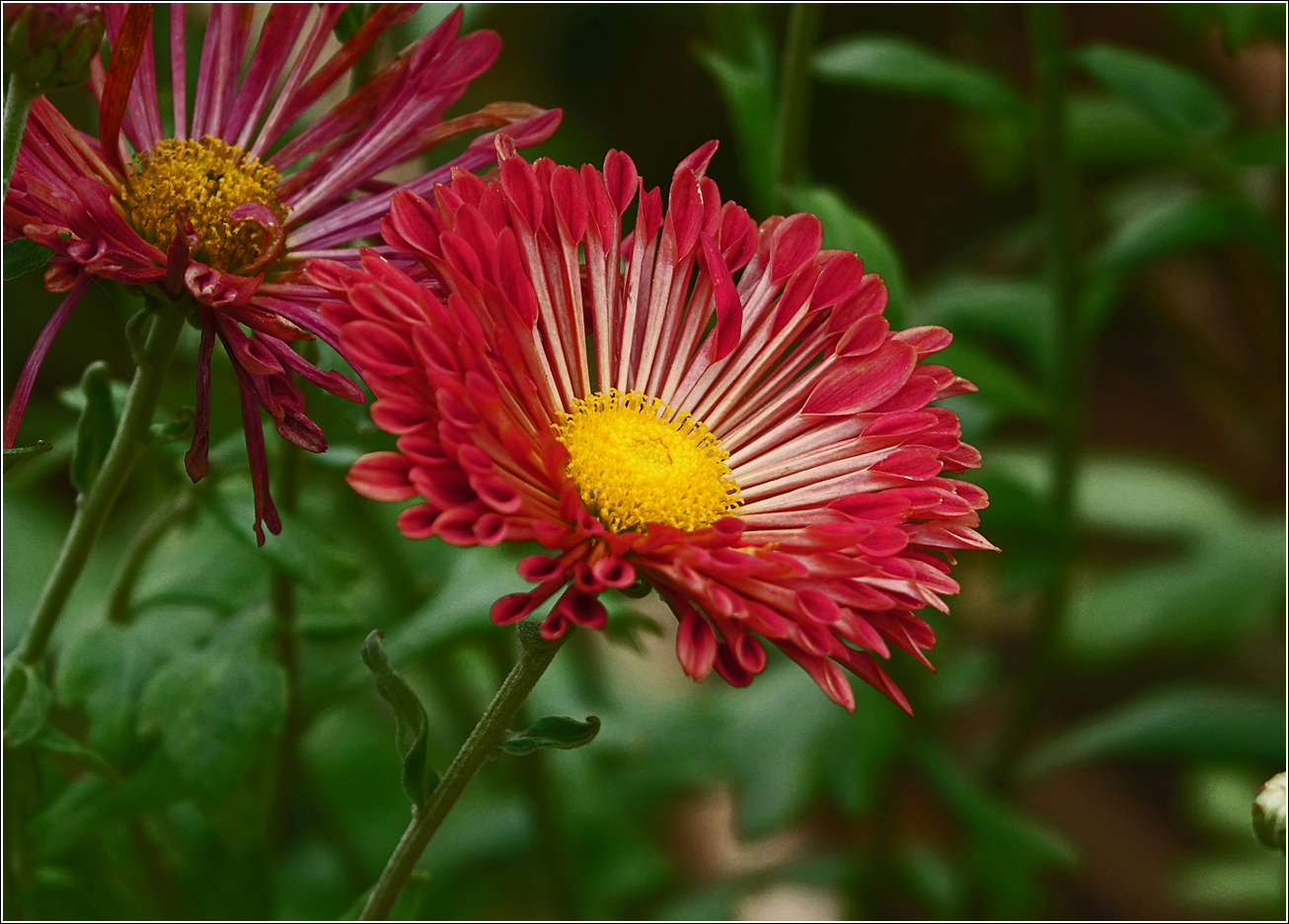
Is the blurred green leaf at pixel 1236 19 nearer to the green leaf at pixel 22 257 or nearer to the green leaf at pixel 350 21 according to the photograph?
the green leaf at pixel 350 21

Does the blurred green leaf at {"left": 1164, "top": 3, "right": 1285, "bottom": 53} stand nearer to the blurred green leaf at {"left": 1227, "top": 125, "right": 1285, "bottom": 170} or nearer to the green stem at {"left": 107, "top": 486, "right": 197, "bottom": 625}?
the blurred green leaf at {"left": 1227, "top": 125, "right": 1285, "bottom": 170}

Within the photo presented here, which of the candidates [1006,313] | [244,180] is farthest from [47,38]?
[1006,313]

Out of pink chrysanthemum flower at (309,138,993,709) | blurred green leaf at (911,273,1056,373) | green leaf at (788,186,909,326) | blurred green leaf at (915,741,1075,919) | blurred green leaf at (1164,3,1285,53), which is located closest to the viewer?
pink chrysanthemum flower at (309,138,993,709)

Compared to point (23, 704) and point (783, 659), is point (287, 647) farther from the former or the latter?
point (783, 659)

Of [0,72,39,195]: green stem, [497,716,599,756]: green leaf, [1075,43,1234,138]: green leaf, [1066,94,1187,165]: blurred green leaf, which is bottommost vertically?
[497,716,599,756]: green leaf

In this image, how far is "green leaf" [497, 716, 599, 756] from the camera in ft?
1.30

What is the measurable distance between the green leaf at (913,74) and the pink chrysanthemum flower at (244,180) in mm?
346

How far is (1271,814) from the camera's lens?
1.46 feet

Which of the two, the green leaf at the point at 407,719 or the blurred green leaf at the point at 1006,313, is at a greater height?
the blurred green leaf at the point at 1006,313

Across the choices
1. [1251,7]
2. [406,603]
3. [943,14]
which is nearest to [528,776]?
[406,603]

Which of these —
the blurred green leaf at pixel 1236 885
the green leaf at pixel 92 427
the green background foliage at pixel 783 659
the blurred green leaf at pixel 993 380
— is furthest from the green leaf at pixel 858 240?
the blurred green leaf at pixel 1236 885

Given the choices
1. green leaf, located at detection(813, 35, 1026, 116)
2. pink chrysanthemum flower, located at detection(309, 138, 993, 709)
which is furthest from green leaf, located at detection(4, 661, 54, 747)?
green leaf, located at detection(813, 35, 1026, 116)

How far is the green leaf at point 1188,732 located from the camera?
900mm

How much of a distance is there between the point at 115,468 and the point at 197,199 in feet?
0.35
